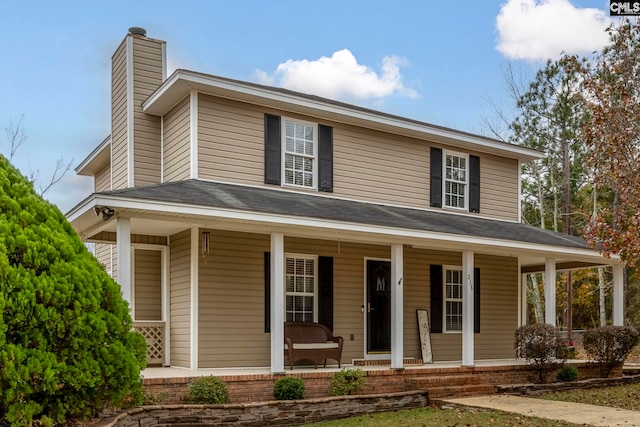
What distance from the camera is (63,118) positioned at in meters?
19.5

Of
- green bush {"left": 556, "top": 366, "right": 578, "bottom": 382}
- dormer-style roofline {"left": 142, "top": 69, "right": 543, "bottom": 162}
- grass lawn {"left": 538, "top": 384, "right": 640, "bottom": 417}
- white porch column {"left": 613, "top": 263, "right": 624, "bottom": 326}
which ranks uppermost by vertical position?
dormer-style roofline {"left": 142, "top": 69, "right": 543, "bottom": 162}

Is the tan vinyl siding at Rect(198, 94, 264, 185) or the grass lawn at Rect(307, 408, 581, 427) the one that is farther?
the tan vinyl siding at Rect(198, 94, 264, 185)

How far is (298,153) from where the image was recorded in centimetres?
1250

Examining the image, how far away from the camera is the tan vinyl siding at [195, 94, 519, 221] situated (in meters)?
11.7

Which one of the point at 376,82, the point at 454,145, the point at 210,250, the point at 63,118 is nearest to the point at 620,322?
the point at 454,145

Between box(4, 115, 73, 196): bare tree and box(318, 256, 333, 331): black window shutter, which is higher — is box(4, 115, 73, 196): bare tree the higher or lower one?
the higher one

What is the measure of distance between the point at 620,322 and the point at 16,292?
42.0 feet

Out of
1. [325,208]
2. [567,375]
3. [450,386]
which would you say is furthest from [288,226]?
[567,375]

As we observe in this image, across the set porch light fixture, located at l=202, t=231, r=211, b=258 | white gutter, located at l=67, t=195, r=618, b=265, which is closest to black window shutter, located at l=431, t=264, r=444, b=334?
white gutter, located at l=67, t=195, r=618, b=265

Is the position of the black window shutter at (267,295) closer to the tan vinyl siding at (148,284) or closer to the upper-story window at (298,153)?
the upper-story window at (298,153)

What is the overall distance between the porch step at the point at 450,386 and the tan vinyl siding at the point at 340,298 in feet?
5.78

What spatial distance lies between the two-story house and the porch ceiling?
4 centimetres

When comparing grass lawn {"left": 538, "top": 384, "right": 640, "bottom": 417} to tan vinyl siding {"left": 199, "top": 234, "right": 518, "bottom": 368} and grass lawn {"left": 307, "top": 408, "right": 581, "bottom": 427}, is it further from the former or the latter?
tan vinyl siding {"left": 199, "top": 234, "right": 518, "bottom": 368}

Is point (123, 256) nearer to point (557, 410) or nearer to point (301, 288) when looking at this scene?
point (301, 288)
